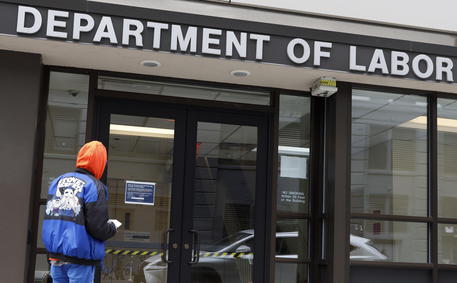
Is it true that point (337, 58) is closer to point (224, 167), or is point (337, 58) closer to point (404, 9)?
point (404, 9)

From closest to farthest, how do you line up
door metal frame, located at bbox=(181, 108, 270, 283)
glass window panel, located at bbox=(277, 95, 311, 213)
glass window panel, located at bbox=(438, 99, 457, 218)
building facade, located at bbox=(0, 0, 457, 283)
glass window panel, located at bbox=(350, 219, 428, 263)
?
building facade, located at bbox=(0, 0, 457, 283), door metal frame, located at bbox=(181, 108, 270, 283), glass window panel, located at bbox=(350, 219, 428, 263), glass window panel, located at bbox=(277, 95, 311, 213), glass window panel, located at bbox=(438, 99, 457, 218)

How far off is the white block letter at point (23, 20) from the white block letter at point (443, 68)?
4.05 metres

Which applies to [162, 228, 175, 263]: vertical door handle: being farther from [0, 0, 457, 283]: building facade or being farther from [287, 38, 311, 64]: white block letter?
[287, 38, 311, 64]: white block letter

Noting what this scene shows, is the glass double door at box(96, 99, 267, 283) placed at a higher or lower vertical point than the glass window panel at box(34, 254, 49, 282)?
higher

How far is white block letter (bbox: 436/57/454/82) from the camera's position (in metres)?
6.68

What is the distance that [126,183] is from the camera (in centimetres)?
686

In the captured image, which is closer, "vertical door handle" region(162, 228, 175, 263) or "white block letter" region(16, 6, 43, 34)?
"white block letter" region(16, 6, 43, 34)

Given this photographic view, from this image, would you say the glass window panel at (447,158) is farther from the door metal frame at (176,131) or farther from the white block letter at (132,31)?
the white block letter at (132,31)

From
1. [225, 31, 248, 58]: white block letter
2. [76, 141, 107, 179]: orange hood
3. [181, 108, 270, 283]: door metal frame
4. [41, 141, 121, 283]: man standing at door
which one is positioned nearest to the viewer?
[41, 141, 121, 283]: man standing at door

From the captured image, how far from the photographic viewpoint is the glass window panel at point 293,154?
286 inches

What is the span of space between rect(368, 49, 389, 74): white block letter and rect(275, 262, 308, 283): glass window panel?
2359 mm

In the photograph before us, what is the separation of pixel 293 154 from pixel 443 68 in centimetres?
190

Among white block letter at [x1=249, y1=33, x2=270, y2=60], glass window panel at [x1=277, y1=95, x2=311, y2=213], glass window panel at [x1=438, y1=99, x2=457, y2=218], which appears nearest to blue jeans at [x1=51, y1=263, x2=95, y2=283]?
white block letter at [x1=249, y1=33, x2=270, y2=60]

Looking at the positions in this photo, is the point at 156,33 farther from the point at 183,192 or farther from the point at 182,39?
the point at 183,192
